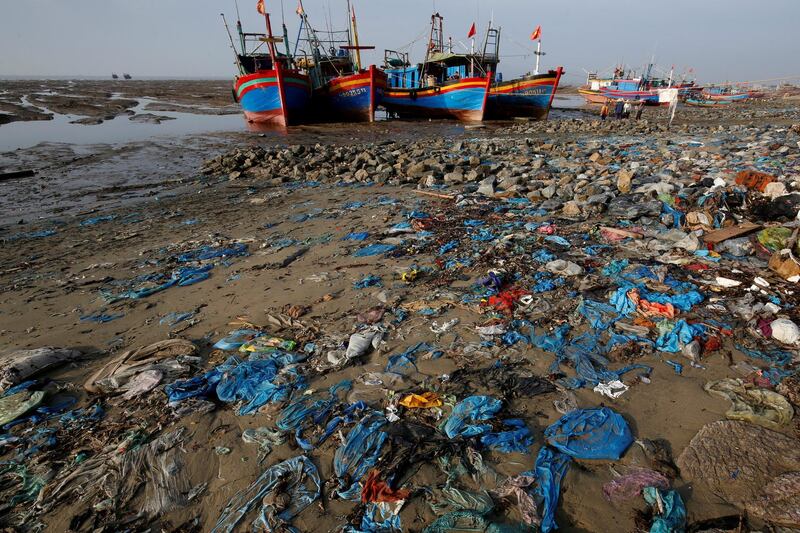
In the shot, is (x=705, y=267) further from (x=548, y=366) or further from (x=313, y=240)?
(x=313, y=240)

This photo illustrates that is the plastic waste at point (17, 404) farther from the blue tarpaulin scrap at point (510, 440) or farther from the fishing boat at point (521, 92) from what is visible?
the fishing boat at point (521, 92)

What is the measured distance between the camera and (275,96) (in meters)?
20.5

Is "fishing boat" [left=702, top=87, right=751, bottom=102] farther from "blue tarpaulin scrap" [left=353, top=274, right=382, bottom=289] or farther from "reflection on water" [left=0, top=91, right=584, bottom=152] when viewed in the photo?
"blue tarpaulin scrap" [left=353, top=274, right=382, bottom=289]

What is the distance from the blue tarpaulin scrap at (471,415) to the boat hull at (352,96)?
71.8ft

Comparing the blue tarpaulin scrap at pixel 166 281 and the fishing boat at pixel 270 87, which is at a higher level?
the fishing boat at pixel 270 87

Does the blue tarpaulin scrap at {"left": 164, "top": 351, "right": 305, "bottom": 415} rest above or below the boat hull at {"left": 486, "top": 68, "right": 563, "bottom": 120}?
below

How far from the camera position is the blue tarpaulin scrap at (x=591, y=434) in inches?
87.1

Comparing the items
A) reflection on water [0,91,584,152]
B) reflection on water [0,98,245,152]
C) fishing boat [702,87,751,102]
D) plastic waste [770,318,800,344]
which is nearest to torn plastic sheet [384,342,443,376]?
plastic waste [770,318,800,344]

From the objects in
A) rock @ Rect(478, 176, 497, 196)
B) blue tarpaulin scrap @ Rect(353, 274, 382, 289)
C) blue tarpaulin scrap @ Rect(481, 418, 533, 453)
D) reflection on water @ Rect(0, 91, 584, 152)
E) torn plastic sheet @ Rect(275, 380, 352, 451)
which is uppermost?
reflection on water @ Rect(0, 91, 584, 152)

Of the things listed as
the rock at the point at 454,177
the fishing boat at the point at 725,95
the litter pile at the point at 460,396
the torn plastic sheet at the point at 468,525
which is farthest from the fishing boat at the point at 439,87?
the fishing boat at the point at 725,95

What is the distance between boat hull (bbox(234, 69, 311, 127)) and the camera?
787 inches

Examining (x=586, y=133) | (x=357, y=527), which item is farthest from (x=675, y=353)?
(x=586, y=133)

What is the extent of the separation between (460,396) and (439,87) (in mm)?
22924

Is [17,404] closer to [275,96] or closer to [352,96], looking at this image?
[275,96]
